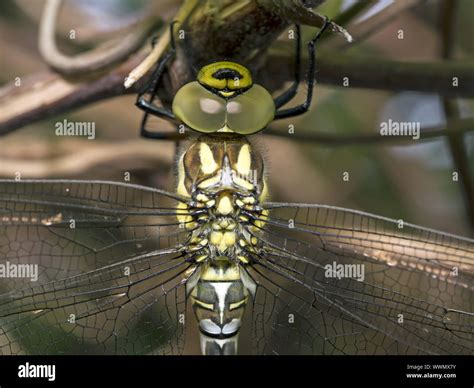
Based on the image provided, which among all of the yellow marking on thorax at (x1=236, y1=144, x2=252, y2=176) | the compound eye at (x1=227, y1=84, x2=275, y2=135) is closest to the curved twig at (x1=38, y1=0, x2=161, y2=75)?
the compound eye at (x1=227, y1=84, x2=275, y2=135)

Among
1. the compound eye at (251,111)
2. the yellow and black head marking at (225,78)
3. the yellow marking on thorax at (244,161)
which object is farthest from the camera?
the yellow marking on thorax at (244,161)

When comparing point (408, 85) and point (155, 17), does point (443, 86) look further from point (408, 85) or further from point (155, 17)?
point (155, 17)

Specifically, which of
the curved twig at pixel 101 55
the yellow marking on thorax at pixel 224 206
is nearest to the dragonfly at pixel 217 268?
the yellow marking on thorax at pixel 224 206

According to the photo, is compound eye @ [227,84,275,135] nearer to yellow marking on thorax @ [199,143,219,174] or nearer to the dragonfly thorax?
yellow marking on thorax @ [199,143,219,174]

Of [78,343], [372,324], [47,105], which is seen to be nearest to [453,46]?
[372,324]

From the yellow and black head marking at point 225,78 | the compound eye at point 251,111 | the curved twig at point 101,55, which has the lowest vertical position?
the compound eye at point 251,111

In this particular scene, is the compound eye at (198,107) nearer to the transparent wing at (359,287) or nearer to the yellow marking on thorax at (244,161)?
the yellow marking on thorax at (244,161)
